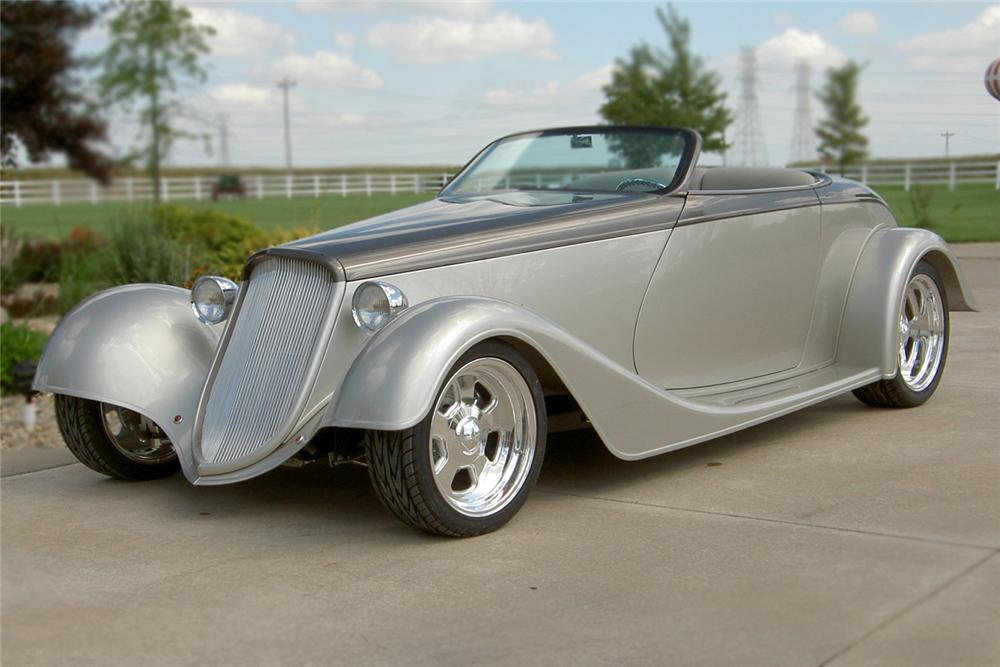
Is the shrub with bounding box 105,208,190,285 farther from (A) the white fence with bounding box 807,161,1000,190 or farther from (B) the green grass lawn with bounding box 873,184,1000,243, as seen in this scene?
(B) the green grass lawn with bounding box 873,184,1000,243

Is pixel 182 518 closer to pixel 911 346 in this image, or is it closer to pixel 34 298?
pixel 911 346

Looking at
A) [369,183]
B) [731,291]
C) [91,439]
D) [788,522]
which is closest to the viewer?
[788,522]

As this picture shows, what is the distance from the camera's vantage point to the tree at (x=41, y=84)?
58.6 ft

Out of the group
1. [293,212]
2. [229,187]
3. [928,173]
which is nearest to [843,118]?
[928,173]

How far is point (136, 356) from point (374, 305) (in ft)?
4.28

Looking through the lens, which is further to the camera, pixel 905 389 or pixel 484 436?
pixel 905 389

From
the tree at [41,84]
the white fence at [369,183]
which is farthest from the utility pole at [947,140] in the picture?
the tree at [41,84]

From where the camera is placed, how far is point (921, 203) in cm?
1603

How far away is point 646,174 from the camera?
18.5 feet

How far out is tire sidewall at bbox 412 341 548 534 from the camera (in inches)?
158

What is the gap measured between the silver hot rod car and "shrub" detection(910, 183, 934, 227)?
1011 cm

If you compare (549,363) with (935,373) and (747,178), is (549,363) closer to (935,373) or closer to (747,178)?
(747,178)

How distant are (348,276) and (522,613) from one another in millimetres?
1540

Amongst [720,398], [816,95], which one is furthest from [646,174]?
[816,95]
